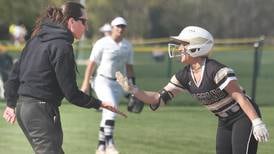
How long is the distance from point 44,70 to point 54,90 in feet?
0.67

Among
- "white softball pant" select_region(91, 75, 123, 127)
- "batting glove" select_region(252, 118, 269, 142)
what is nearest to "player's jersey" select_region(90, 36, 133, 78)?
"white softball pant" select_region(91, 75, 123, 127)

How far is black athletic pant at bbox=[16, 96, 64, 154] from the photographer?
6.43 meters

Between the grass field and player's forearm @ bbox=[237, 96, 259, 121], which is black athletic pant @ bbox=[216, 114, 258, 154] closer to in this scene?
player's forearm @ bbox=[237, 96, 259, 121]

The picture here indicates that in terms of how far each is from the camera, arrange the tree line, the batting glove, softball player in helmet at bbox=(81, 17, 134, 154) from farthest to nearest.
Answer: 1. the tree line
2. softball player in helmet at bbox=(81, 17, 134, 154)
3. the batting glove

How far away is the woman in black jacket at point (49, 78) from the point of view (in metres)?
6.29

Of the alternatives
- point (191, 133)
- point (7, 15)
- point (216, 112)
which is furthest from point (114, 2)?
point (216, 112)

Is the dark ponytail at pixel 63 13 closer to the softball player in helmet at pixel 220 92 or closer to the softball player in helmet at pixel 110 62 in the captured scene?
the softball player in helmet at pixel 220 92

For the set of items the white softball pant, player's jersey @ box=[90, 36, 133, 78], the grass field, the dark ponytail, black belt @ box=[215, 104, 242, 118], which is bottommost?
the grass field

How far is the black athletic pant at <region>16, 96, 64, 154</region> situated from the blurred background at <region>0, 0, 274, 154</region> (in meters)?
1.82

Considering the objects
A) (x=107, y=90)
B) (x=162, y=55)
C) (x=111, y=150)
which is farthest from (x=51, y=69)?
(x=162, y=55)

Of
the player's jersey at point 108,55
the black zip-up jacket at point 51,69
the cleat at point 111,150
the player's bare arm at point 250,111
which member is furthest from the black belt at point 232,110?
the player's jersey at point 108,55

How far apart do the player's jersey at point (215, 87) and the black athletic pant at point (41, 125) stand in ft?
4.59

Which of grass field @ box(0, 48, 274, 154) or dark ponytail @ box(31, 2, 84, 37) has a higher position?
dark ponytail @ box(31, 2, 84, 37)

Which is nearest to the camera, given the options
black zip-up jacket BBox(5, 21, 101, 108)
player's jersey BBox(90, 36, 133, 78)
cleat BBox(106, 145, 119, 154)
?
black zip-up jacket BBox(5, 21, 101, 108)
